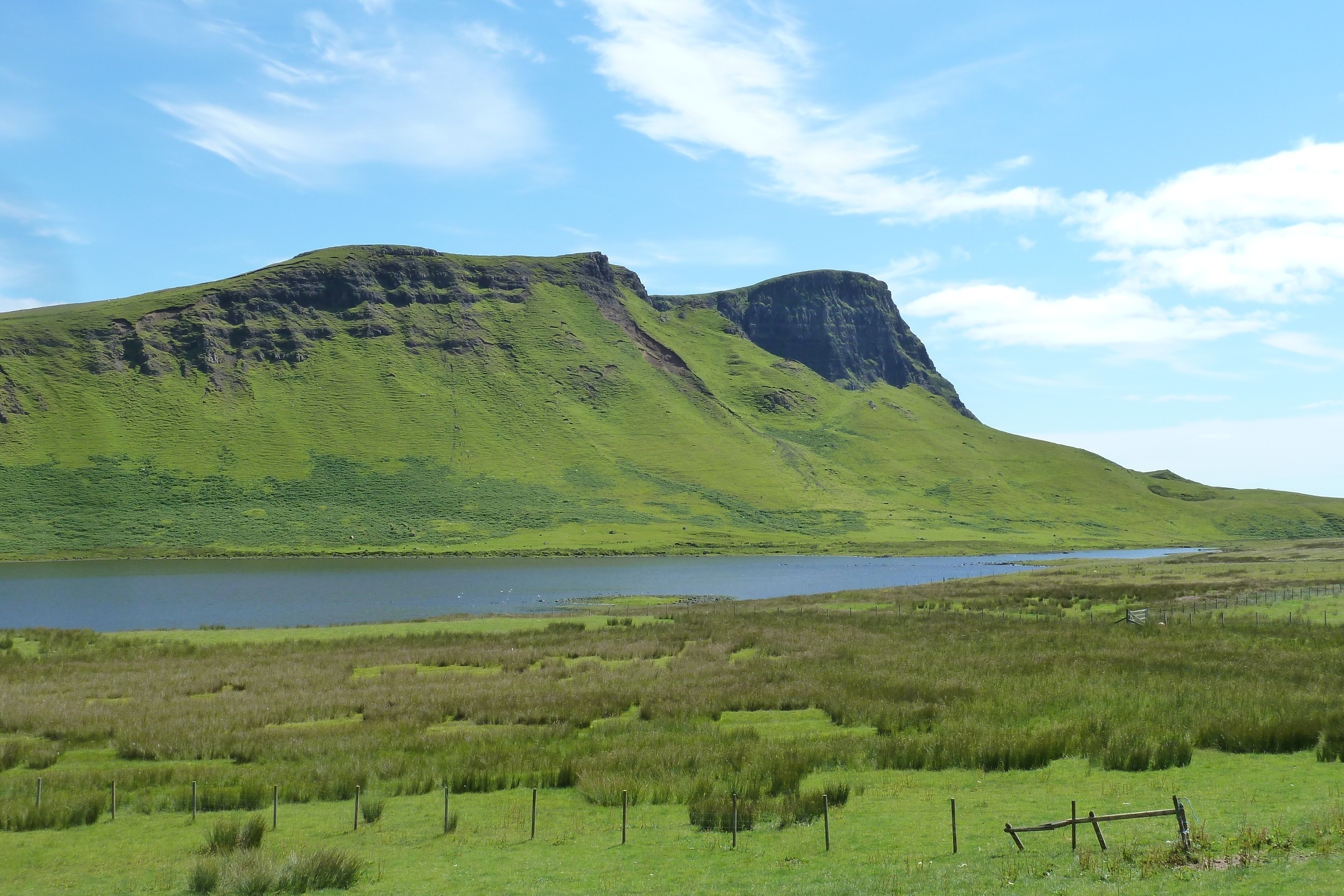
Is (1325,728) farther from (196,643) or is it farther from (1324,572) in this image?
(1324,572)

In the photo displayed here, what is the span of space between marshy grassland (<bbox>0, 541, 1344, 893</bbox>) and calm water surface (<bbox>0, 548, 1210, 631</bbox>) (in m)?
23.7

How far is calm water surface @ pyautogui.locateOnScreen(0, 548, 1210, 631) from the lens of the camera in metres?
67.6

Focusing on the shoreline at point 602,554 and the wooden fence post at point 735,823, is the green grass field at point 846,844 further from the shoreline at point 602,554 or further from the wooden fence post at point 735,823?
the shoreline at point 602,554

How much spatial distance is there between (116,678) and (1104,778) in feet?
122

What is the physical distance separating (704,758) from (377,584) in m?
79.4

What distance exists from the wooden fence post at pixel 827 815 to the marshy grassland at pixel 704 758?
0.67 ft

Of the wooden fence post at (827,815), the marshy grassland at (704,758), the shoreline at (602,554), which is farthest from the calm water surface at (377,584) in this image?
the wooden fence post at (827,815)

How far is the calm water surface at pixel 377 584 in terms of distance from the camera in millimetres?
67562

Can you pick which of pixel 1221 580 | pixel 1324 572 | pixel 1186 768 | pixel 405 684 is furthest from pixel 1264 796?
pixel 1324 572

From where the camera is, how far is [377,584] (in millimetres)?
93750

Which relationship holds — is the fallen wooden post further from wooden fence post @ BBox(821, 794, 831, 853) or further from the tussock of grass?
the tussock of grass

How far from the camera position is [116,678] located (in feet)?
116

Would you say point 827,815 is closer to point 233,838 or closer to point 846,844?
point 846,844

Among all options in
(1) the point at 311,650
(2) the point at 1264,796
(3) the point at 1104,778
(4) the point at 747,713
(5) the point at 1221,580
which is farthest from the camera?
(5) the point at 1221,580
